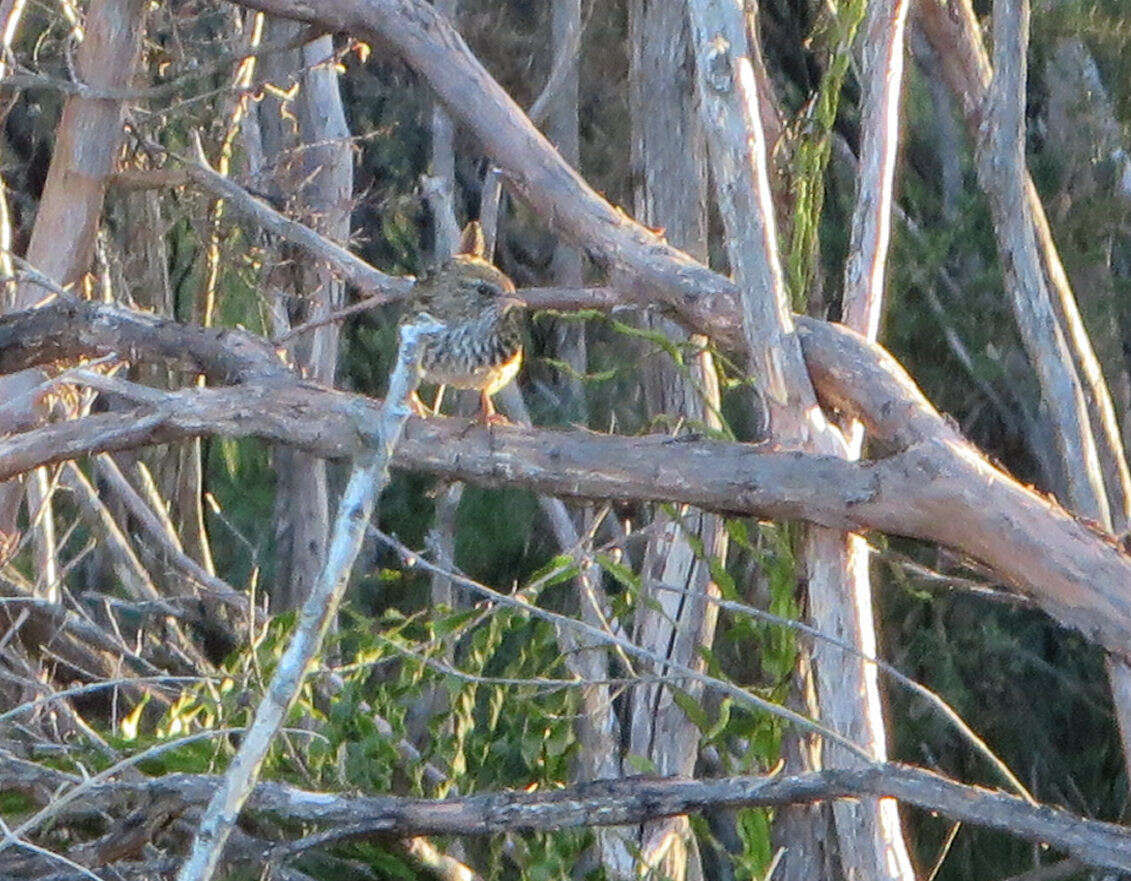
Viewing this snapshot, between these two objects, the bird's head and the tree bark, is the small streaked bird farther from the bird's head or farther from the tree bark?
the tree bark

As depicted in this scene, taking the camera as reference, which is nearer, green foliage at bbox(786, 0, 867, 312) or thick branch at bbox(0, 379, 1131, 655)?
thick branch at bbox(0, 379, 1131, 655)

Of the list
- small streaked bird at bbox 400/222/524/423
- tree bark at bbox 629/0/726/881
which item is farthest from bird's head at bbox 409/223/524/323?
tree bark at bbox 629/0/726/881

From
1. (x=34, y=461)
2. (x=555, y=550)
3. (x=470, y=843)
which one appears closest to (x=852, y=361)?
(x=34, y=461)

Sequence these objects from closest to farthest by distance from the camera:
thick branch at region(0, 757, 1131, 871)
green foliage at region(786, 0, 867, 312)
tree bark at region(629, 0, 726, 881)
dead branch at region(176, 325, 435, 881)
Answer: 1. dead branch at region(176, 325, 435, 881)
2. thick branch at region(0, 757, 1131, 871)
3. green foliage at region(786, 0, 867, 312)
4. tree bark at region(629, 0, 726, 881)

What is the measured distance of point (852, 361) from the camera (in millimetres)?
2711

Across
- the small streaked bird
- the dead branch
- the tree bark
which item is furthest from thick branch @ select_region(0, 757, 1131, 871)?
the small streaked bird

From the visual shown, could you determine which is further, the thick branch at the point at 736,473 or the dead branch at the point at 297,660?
A: the thick branch at the point at 736,473

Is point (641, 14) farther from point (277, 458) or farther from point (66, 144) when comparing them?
point (277, 458)

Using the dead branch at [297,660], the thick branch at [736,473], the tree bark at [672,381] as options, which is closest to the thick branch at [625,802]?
the thick branch at [736,473]

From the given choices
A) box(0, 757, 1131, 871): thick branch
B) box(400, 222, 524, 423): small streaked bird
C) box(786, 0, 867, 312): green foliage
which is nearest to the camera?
box(0, 757, 1131, 871): thick branch

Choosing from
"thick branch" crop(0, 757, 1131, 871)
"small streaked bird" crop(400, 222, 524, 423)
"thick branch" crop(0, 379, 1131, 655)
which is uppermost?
"small streaked bird" crop(400, 222, 524, 423)

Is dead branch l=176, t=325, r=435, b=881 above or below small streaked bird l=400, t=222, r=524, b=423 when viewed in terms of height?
below

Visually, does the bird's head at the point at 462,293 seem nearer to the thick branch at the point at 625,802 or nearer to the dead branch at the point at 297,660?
the thick branch at the point at 625,802

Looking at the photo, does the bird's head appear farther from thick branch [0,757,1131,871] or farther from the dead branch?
the dead branch
